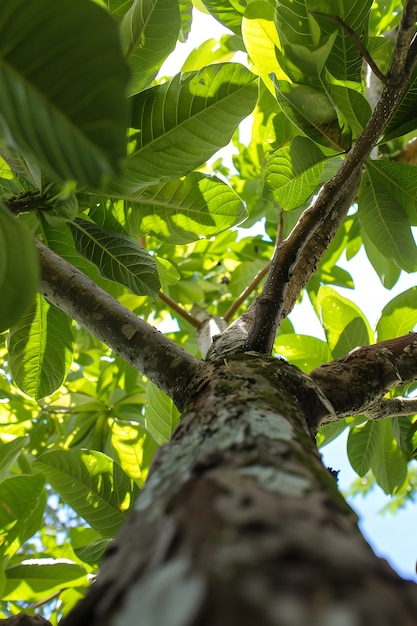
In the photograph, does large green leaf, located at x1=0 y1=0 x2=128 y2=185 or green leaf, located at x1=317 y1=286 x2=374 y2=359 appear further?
green leaf, located at x1=317 y1=286 x2=374 y2=359

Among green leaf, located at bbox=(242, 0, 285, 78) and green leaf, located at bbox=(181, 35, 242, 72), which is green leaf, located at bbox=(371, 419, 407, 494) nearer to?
green leaf, located at bbox=(242, 0, 285, 78)

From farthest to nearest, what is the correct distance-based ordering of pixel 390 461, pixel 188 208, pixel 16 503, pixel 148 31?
1. pixel 390 461
2. pixel 16 503
3. pixel 188 208
4. pixel 148 31

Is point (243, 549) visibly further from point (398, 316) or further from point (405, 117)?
point (398, 316)

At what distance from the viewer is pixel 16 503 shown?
1251 millimetres

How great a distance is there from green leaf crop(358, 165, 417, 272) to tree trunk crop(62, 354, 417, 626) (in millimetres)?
884

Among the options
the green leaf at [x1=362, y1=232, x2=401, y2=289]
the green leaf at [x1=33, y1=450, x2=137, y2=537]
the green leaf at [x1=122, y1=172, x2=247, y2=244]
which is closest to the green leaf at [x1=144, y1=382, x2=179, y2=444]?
the green leaf at [x1=33, y1=450, x2=137, y2=537]

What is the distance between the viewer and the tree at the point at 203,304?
286mm

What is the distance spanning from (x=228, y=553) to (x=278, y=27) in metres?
0.94

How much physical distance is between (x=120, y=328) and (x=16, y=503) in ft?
2.39

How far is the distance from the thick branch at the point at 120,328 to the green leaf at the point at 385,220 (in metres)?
0.69

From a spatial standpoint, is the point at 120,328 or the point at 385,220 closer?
the point at 120,328

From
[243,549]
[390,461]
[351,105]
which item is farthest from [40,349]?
[390,461]

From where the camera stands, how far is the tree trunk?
0.23 meters

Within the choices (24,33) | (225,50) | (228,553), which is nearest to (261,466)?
(228,553)
